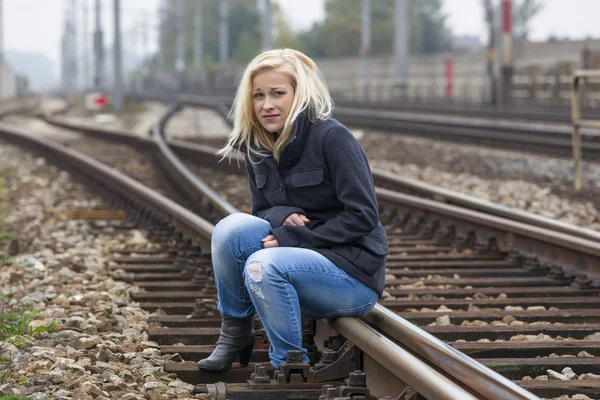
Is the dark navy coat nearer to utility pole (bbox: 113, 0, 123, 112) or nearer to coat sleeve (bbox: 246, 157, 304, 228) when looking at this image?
coat sleeve (bbox: 246, 157, 304, 228)

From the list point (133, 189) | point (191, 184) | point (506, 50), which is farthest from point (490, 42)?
point (133, 189)

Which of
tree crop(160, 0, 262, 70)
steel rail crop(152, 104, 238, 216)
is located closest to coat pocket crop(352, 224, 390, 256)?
steel rail crop(152, 104, 238, 216)

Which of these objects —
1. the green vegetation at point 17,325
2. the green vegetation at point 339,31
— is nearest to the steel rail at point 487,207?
the green vegetation at point 17,325

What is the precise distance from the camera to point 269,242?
12.9 ft

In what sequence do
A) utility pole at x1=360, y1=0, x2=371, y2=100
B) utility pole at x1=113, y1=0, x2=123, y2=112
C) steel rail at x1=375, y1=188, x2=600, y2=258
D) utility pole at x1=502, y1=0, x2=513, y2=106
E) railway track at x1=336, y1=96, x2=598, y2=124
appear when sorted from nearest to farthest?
steel rail at x1=375, y1=188, x2=600, y2=258, railway track at x1=336, y1=96, x2=598, y2=124, utility pole at x1=502, y1=0, x2=513, y2=106, utility pole at x1=113, y1=0, x2=123, y2=112, utility pole at x1=360, y1=0, x2=371, y2=100

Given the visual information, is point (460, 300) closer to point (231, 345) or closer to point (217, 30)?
point (231, 345)

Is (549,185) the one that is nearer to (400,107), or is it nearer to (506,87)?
(506,87)

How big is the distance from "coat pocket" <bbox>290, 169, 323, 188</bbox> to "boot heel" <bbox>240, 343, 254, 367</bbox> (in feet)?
2.11

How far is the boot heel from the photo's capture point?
410 centimetres

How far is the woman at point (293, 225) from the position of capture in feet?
12.5

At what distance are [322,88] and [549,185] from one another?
750 cm

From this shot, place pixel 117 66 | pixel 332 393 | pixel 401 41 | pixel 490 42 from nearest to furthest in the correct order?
pixel 332 393, pixel 490 42, pixel 117 66, pixel 401 41

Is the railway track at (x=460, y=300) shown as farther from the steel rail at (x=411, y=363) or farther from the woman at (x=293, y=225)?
the woman at (x=293, y=225)

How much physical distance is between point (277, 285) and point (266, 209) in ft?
1.64
